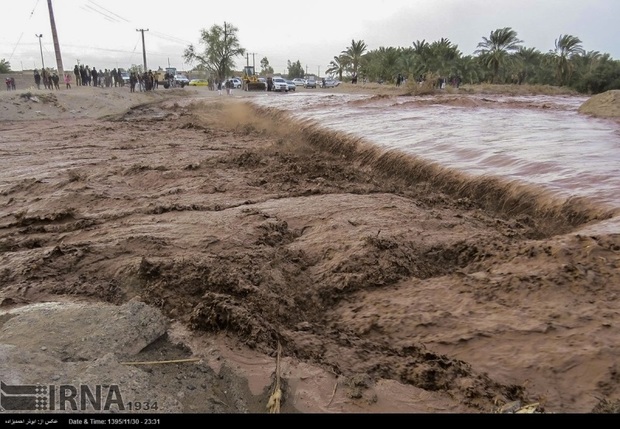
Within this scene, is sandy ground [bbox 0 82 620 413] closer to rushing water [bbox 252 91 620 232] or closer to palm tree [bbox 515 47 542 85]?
rushing water [bbox 252 91 620 232]

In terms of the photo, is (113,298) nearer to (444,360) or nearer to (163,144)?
(444,360)

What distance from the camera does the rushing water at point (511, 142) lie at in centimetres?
647

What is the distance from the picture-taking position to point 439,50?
50531mm

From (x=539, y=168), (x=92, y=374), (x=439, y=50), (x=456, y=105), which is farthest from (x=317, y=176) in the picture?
(x=439, y=50)

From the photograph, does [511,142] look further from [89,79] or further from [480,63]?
[480,63]

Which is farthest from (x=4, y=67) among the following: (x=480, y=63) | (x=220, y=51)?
(x=480, y=63)

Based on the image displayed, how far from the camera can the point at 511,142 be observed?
30.7ft

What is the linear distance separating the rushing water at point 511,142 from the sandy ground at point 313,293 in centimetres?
60

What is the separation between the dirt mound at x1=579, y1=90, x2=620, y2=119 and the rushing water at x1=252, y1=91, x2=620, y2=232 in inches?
27.4

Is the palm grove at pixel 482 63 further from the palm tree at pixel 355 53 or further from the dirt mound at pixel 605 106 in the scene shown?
the dirt mound at pixel 605 106

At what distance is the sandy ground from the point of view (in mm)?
2600

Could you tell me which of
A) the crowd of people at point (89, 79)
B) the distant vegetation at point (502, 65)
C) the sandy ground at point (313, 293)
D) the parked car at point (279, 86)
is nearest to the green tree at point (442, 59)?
the distant vegetation at point (502, 65)

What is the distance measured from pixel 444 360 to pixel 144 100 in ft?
95.3

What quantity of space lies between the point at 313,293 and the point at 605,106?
16123 millimetres
